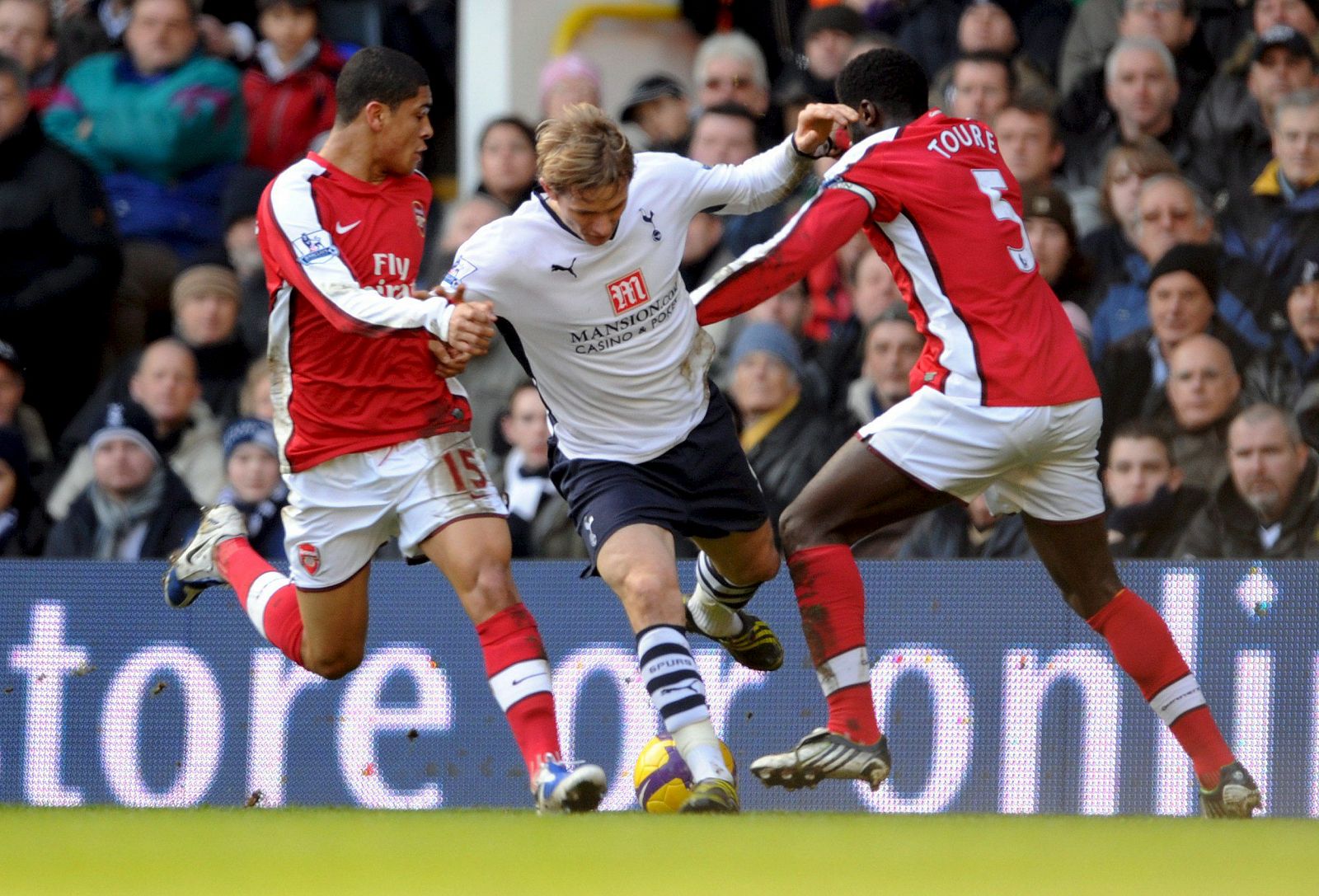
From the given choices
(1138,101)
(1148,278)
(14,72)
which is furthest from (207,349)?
(1138,101)

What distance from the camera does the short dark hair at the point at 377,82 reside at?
20.6 feet

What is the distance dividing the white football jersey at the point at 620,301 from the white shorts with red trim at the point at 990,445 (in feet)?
2.12

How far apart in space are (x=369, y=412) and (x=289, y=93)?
4837mm

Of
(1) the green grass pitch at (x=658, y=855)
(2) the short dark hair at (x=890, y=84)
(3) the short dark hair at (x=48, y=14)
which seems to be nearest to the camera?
(1) the green grass pitch at (x=658, y=855)

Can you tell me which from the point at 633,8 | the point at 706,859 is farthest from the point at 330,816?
the point at 633,8

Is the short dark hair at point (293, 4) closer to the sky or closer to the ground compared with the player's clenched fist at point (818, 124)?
closer to the sky

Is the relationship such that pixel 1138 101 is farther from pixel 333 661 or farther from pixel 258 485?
pixel 333 661

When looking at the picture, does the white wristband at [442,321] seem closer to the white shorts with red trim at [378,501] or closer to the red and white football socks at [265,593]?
the white shorts with red trim at [378,501]

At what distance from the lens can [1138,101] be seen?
9227 mm

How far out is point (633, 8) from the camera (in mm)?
11477

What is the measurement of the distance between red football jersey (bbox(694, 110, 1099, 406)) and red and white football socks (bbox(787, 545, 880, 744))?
24.4 inches

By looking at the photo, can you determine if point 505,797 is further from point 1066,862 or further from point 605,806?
point 1066,862

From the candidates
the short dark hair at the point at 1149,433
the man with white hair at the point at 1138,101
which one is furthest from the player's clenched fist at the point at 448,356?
the man with white hair at the point at 1138,101

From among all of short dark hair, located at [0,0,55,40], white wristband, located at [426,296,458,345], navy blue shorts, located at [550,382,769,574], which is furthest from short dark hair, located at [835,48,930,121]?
short dark hair, located at [0,0,55,40]
